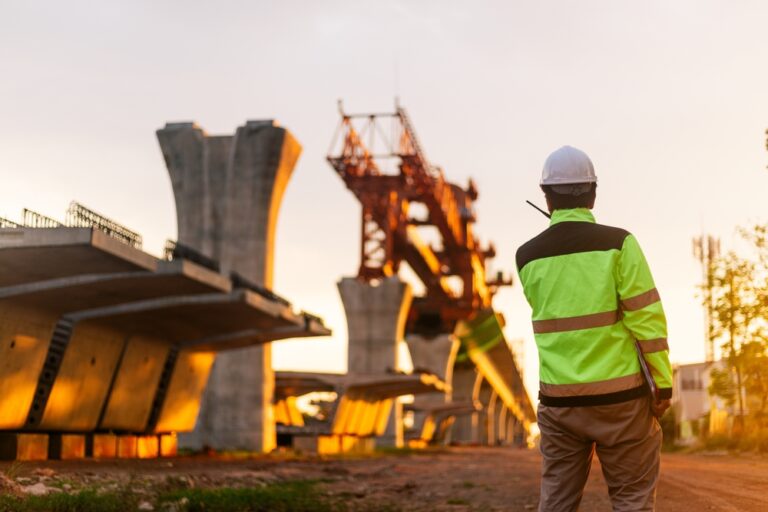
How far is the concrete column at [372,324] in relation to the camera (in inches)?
2229

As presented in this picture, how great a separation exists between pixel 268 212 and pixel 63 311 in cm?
1322

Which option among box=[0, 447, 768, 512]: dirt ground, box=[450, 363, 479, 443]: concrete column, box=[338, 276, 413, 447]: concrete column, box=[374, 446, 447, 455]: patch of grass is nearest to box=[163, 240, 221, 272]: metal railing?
box=[0, 447, 768, 512]: dirt ground

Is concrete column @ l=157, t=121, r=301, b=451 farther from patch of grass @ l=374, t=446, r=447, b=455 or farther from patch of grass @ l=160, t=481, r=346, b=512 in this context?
patch of grass @ l=160, t=481, r=346, b=512

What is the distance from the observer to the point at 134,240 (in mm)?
25250

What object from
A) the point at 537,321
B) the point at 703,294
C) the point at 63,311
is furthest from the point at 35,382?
the point at 703,294

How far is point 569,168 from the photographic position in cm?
550

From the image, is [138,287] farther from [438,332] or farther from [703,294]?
[438,332]

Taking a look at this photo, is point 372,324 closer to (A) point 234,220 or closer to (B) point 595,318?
(A) point 234,220

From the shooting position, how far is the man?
504 cm

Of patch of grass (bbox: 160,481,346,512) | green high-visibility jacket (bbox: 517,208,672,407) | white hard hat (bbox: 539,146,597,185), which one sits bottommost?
patch of grass (bbox: 160,481,346,512)

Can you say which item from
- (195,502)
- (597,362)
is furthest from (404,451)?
(597,362)

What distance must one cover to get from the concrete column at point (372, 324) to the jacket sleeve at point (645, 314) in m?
51.1

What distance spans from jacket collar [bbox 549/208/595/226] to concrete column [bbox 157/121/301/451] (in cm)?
3056

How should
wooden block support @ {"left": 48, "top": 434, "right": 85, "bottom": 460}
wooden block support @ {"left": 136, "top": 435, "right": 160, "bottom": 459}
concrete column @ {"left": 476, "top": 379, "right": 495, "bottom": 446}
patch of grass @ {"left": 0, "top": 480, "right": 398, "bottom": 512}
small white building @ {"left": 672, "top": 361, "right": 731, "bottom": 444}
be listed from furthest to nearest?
1. concrete column @ {"left": 476, "top": 379, "right": 495, "bottom": 446}
2. small white building @ {"left": 672, "top": 361, "right": 731, "bottom": 444}
3. wooden block support @ {"left": 136, "top": 435, "right": 160, "bottom": 459}
4. wooden block support @ {"left": 48, "top": 434, "right": 85, "bottom": 460}
5. patch of grass @ {"left": 0, "top": 480, "right": 398, "bottom": 512}
